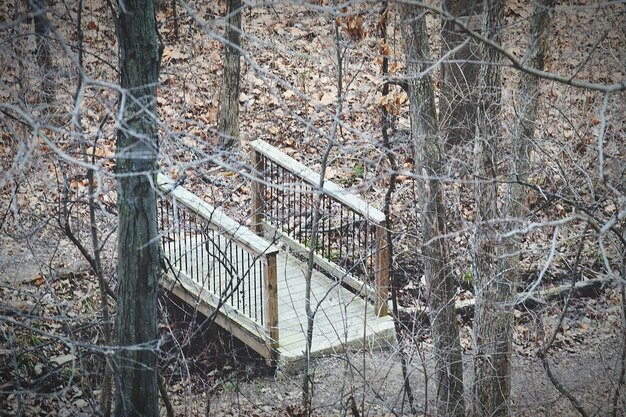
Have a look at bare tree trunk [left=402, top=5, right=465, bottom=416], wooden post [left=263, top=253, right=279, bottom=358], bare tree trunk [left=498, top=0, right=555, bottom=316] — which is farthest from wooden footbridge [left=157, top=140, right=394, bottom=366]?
bare tree trunk [left=498, top=0, right=555, bottom=316]

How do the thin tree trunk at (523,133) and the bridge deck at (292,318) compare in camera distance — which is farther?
the bridge deck at (292,318)

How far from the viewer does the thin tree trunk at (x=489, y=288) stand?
8031 mm

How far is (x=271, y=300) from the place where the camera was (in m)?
8.86

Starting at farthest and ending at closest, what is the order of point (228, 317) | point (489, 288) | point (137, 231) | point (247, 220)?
point (247, 220) → point (228, 317) → point (489, 288) → point (137, 231)

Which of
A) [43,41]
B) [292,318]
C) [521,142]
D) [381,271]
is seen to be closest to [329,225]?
[381,271]

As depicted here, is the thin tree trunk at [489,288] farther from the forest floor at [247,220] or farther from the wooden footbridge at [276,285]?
the wooden footbridge at [276,285]

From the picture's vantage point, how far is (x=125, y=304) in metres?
6.46

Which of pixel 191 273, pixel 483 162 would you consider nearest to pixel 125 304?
pixel 191 273

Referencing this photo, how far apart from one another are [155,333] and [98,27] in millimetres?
11281

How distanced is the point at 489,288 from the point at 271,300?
8.74ft

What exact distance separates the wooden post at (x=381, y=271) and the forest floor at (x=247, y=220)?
29cm

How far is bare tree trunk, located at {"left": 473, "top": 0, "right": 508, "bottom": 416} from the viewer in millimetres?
8031

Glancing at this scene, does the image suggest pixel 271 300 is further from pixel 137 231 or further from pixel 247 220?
pixel 137 231

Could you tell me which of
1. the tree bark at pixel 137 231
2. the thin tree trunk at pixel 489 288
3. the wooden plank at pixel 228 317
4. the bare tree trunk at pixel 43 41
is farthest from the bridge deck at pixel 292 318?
the bare tree trunk at pixel 43 41
